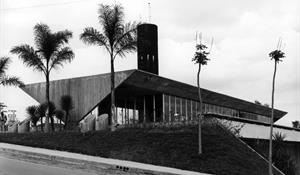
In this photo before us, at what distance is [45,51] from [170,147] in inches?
494

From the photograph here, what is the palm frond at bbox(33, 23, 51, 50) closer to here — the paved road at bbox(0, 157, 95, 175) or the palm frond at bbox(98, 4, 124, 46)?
Answer: the palm frond at bbox(98, 4, 124, 46)

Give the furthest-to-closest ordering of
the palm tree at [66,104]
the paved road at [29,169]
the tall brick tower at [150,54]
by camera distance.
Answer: the tall brick tower at [150,54]
the palm tree at [66,104]
the paved road at [29,169]

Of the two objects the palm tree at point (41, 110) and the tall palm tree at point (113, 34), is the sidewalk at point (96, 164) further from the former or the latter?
the palm tree at point (41, 110)

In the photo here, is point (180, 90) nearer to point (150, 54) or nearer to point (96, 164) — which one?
point (150, 54)

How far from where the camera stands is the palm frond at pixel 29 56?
28.2 meters

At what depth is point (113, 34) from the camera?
2484cm

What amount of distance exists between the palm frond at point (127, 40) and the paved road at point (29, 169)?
380 inches

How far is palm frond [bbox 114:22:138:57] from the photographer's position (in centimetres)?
2477

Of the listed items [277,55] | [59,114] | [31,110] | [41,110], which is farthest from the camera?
[31,110]

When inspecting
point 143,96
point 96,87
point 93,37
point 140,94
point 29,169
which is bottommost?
point 29,169

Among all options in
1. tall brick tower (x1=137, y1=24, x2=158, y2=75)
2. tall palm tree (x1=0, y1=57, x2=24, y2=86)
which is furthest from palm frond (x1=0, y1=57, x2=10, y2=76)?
tall brick tower (x1=137, y1=24, x2=158, y2=75)

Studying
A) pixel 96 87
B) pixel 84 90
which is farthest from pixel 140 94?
pixel 96 87

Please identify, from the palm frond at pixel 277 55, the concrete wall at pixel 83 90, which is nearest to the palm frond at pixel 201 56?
the palm frond at pixel 277 55

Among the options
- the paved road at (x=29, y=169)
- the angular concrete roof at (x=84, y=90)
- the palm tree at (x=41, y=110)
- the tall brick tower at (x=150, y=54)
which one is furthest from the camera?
the tall brick tower at (x=150, y=54)
